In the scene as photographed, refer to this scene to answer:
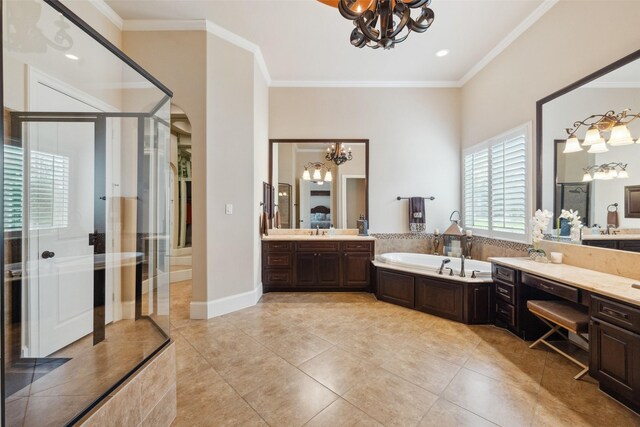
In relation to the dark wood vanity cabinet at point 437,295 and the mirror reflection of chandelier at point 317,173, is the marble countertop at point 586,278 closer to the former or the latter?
the dark wood vanity cabinet at point 437,295

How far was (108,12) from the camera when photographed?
2.68 metres

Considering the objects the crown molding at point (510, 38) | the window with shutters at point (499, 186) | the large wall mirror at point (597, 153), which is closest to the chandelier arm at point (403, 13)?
the large wall mirror at point (597, 153)

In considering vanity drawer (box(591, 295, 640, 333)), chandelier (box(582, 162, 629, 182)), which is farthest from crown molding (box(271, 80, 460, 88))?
vanity drawer (box(591, 295, 640, 333))

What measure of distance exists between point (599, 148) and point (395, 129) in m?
2.52

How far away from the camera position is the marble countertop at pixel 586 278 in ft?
5.30

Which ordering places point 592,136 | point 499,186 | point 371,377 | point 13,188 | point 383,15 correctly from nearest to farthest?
1. point 13,188
2. point 383,15
3. point 371,377
4. point 592,136
5. point 499,186

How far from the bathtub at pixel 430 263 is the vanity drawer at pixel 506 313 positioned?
33 cm

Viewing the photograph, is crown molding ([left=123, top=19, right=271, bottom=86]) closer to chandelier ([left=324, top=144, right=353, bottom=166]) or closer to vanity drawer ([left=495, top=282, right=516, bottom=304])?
chandelier ([left=324, top=144, right=353, bottom=166])

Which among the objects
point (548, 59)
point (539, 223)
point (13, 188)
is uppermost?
point (548, 59)

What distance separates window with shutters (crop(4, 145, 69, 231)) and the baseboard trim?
1.53 m

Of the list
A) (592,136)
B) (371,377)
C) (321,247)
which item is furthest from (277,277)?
(592,136)

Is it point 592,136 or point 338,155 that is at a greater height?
point 338,155

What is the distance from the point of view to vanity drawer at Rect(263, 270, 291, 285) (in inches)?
149

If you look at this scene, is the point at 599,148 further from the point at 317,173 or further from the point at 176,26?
the point at 176,26
